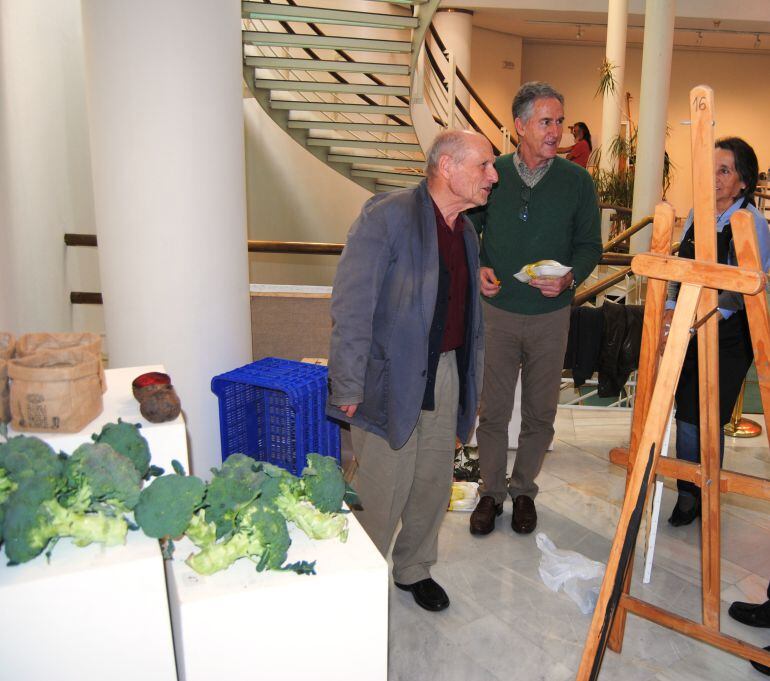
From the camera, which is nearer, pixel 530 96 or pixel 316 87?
pixel 530 96

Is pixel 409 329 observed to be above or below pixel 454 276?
below

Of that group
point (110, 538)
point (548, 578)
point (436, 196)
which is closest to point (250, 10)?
point (436, 196)

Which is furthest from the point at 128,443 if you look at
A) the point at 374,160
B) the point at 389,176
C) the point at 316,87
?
the point at 389,176

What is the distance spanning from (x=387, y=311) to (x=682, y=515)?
73.1 inches

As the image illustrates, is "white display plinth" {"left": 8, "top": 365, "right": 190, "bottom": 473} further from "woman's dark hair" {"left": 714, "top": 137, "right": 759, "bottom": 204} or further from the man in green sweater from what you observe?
"woman's dark hair" {"left": 714, "top": 137, "right": 759, "bottom": 204}

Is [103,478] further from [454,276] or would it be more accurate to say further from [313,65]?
[313,65]

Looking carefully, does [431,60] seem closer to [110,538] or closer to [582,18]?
[582,18]

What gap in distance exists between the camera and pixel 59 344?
1918mm

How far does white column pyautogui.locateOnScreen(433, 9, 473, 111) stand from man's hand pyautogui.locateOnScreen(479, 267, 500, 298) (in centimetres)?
803

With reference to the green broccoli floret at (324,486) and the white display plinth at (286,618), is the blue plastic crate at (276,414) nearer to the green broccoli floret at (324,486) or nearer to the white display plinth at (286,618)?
the green broccoli floret at (324,486)

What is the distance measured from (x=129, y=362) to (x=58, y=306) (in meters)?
2.09

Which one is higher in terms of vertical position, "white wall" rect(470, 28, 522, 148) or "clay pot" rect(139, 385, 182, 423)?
"white wall" rect(470, 28, 522, 148)

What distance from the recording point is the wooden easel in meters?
1.71

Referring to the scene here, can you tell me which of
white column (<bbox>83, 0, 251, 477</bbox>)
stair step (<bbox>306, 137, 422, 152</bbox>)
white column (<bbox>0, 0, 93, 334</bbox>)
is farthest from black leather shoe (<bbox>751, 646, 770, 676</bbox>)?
stair step (<bbox>306, 137, 422, 152</bbox>)
